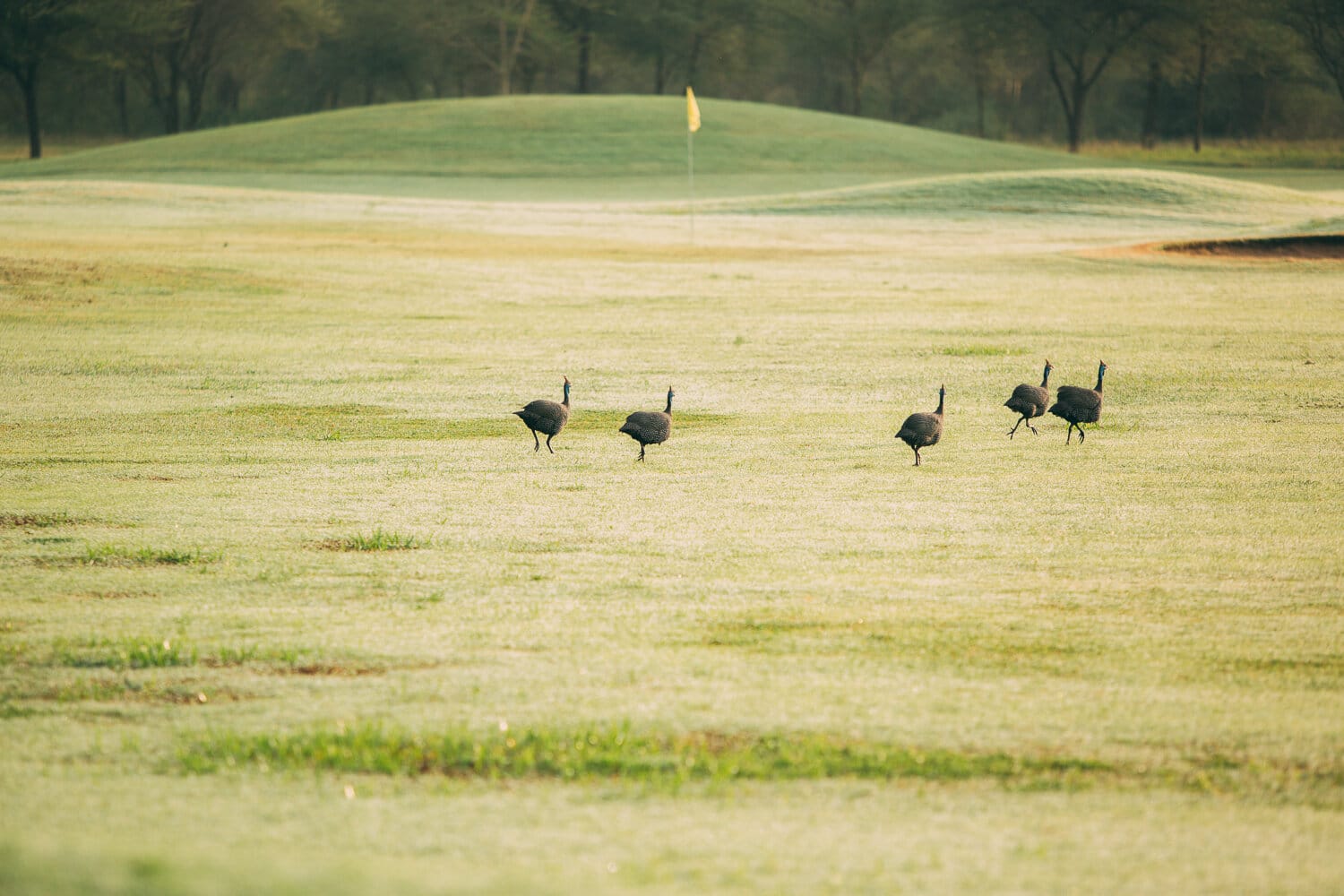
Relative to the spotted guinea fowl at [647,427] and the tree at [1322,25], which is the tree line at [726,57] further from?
the spotted guinea fowl at [647,427]

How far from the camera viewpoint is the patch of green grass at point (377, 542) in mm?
8539

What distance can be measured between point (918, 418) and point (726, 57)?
79.5 m

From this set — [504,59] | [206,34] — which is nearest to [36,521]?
[504,59]

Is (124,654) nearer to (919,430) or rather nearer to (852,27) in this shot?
(919,430)

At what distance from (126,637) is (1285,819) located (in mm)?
5034

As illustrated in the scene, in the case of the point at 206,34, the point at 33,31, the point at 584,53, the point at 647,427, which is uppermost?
the point at 584,53

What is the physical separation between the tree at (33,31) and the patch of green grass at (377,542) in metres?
68.3

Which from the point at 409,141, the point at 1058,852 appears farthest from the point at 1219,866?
the point at 409,141

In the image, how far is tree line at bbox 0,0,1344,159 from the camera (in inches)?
2842

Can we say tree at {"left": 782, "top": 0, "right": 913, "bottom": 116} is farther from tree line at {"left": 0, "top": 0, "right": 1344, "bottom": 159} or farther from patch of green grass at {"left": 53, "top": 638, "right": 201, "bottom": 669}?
patch of green grass at {"left": 53, "top": 638, "right": 201, "bottom": 669}

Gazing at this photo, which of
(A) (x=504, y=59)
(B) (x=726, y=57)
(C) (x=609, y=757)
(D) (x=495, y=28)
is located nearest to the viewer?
(C) (x=609, y=757)

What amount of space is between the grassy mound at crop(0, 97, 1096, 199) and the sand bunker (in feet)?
77.3

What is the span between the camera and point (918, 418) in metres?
10.8

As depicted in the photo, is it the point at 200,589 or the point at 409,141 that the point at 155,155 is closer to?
the point at 409,141
